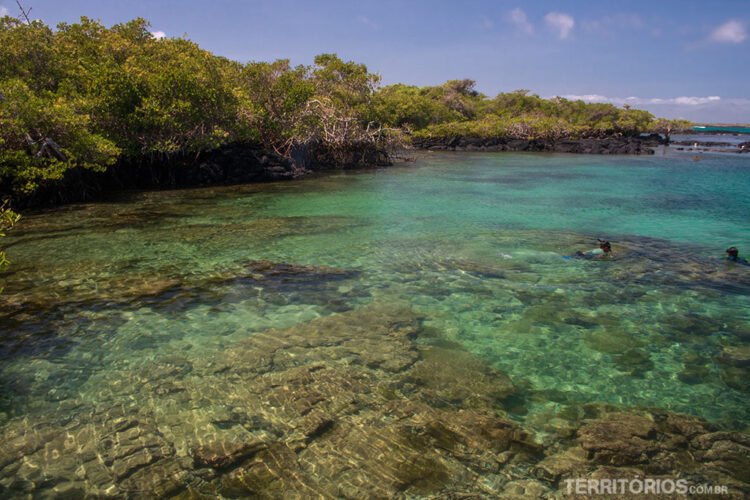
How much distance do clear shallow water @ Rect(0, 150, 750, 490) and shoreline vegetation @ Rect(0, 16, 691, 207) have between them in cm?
226

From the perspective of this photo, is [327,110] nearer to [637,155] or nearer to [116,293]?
[116,293]

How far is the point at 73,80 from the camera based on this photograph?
60.9ft

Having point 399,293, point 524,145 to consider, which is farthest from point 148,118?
point 524,145

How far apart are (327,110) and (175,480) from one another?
86.1 feet

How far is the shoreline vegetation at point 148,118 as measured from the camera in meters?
15.2

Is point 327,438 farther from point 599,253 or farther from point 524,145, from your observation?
point 524,145

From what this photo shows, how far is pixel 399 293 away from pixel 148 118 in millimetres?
15276

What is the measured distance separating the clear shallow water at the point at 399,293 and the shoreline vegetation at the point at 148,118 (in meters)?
2.26

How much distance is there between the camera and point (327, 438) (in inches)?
187

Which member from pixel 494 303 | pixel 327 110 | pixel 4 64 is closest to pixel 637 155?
pixel 327 110

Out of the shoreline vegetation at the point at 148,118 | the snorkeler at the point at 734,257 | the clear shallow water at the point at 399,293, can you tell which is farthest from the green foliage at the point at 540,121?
the snorkeler at the point at 734,257

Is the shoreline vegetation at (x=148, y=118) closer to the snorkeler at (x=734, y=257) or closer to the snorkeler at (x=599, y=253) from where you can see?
the snorkeler at (x=599, y=253)

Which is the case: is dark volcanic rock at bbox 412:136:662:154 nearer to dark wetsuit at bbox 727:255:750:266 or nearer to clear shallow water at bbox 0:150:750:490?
clear shallow water at bbox 0:150:750:490

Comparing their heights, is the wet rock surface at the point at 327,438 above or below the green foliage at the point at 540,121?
below
